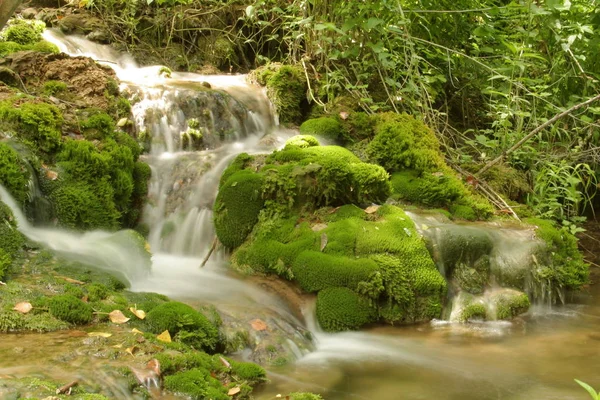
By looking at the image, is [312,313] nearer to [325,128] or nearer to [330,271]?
[330,271]

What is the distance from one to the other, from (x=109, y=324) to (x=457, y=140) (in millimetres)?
6212

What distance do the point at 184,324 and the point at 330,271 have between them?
165cm

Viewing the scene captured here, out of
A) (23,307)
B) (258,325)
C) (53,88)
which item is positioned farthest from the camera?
(53,88)

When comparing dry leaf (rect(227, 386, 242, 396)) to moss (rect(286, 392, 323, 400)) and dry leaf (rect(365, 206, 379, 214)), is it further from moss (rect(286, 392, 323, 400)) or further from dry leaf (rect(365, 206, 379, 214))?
dry leaf (rect(365, 206, 379, 214))

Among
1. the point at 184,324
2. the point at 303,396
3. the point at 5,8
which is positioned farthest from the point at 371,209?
the point at 5,8

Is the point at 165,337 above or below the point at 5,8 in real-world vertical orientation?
below

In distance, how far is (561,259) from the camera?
653 cm

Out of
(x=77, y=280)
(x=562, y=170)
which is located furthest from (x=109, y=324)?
(x=562, y=170)

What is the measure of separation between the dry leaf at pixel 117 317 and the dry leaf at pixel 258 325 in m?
0.99

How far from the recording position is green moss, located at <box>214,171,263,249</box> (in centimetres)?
626

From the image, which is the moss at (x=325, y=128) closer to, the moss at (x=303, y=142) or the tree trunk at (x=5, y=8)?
the moss at (x=303, y=142)

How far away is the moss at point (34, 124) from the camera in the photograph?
6.22m

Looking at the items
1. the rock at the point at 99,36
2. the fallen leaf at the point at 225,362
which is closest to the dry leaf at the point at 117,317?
the fallen leaf at the point at 225,362

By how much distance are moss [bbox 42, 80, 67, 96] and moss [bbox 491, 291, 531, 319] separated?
5.43m
